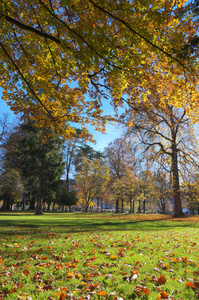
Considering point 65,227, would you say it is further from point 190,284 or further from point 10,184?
point 10,184

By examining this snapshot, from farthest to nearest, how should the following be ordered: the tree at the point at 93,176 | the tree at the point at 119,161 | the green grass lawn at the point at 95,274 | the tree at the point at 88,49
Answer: the tree at the point at 93,176
the tree at the point at 119,161
the tree at the point at 88,49
the green grass lawn at the point at 95,274

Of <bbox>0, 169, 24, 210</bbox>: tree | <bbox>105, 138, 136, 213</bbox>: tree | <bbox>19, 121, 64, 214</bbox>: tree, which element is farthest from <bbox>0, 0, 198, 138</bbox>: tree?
<bbox>0, 169, 24, 210</bbox>: tree

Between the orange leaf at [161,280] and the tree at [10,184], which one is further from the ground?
the tree at [10,184]

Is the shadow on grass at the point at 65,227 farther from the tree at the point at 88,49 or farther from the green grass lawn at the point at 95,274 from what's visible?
the tree at the point at 88,49

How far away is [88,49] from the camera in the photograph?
4.08 meters

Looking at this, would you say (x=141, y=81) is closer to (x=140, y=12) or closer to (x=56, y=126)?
(x=140, y=12)

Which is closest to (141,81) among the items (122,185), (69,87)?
(69,87)

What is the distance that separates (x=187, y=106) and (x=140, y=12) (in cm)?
322

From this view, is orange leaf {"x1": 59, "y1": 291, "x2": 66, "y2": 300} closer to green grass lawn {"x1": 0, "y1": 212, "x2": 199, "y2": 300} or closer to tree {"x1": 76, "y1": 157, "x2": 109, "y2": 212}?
green grass lawn {"x1": 0, "y1": 212, "x2": 199, "y2": 300}

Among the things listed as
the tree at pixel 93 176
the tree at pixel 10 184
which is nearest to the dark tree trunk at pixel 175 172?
the tree at pixel 93 176

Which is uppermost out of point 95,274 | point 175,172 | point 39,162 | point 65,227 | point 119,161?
point 119,161

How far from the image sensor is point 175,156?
16406 millimetres

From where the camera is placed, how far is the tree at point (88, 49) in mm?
4137

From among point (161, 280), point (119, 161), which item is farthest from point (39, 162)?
point (161, 280)
